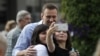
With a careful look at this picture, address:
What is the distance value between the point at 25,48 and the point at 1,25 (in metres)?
14.8

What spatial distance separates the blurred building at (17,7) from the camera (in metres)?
21.6

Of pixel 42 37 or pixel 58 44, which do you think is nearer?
pixel 42 37

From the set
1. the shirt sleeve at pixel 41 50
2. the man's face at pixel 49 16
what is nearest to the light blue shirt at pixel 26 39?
the man's face at pixel 49 16

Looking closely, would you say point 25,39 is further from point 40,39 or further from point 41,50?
point 41,50

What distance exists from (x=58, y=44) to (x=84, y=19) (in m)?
5.28

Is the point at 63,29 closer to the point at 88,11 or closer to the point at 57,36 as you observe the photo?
the point at 57,36

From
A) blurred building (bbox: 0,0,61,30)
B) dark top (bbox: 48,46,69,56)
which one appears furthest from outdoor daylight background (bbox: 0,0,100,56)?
blurred building (bbox: 0,0,61,30)

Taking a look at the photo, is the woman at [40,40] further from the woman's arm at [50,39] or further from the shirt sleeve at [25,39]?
the shirt sleeve at [25,39]

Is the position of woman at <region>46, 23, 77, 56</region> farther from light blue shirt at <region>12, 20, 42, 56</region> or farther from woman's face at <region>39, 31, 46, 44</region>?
light blue shirt at <region>12, 20, 42, 56</region>

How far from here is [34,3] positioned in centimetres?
2191

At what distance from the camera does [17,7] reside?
21.7m

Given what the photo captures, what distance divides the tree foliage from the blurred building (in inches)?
381

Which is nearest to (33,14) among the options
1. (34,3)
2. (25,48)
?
(34,3)

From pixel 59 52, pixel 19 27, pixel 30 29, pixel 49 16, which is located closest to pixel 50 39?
pixel 59 52
